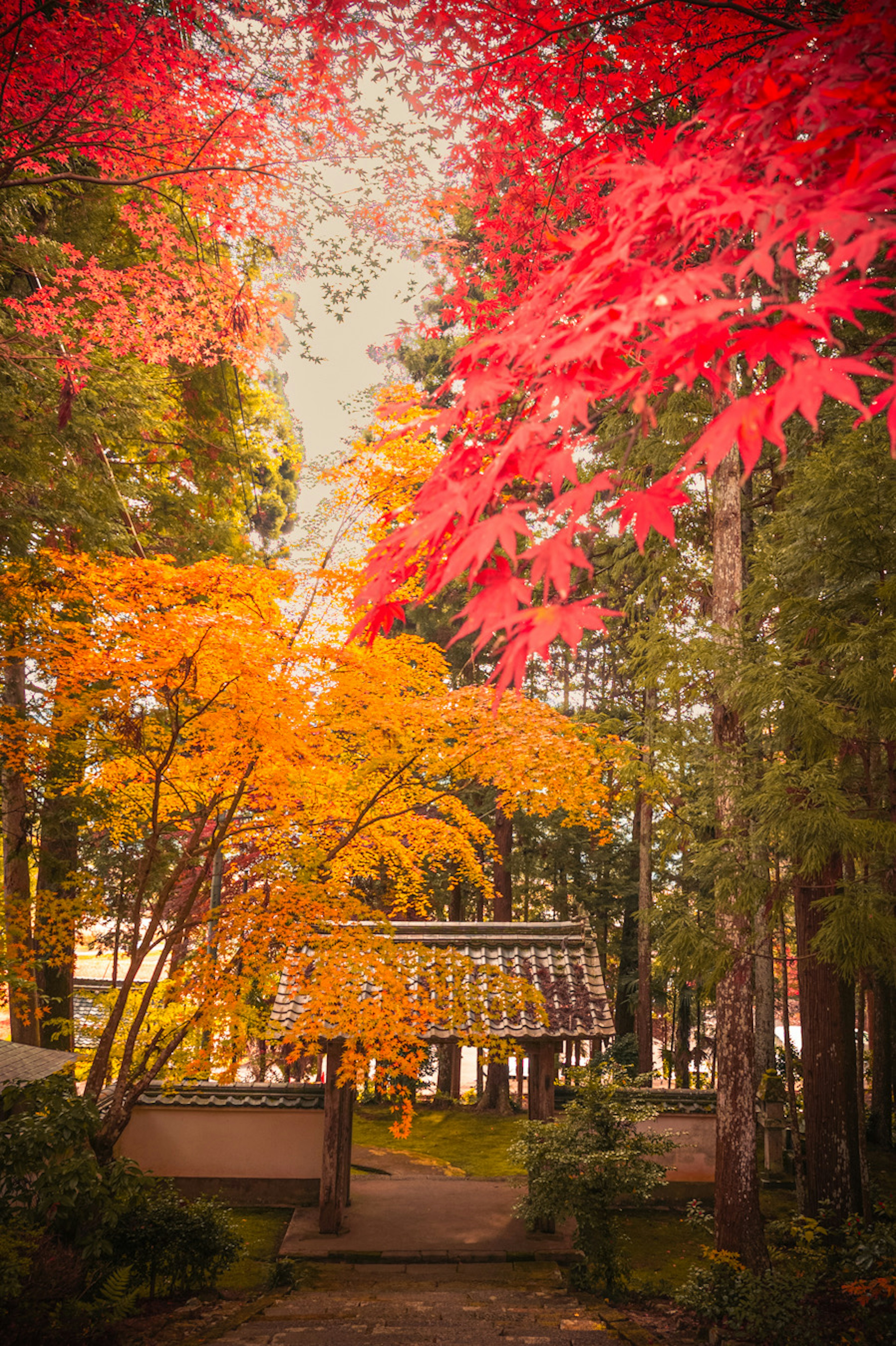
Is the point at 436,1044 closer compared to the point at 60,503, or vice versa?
the point at 60,503

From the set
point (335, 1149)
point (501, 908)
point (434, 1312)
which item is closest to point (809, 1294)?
point (434, 1312)

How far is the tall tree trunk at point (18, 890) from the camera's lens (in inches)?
274

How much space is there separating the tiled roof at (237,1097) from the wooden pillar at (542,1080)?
8.66 feet

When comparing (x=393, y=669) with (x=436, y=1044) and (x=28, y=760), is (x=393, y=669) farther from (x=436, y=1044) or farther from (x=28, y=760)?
(x=436, y=1044)

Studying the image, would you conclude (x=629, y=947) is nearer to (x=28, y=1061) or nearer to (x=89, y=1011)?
(x=28, y=1061)

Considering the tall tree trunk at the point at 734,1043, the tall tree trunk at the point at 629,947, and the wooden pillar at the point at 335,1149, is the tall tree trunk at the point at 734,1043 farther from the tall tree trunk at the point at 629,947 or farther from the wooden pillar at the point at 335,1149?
the tall tree trunk at the point at 629,947

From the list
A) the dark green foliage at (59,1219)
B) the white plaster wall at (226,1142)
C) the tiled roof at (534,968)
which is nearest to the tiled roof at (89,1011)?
the white plaster wall at (226,1142)

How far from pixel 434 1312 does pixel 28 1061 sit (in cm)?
499

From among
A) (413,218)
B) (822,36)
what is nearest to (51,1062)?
(413,218)

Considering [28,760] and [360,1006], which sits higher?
[28,760]

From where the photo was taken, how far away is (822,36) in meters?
1.83

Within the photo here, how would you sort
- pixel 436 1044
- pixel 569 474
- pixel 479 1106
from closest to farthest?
pixel 569 474, pixel 436 1044, pixel 479 1106

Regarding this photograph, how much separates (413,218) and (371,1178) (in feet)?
38.3

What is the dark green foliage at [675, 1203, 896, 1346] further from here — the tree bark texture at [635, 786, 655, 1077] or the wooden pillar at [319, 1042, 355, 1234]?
the tree bark texture at [635, 786, 655, 1077]
